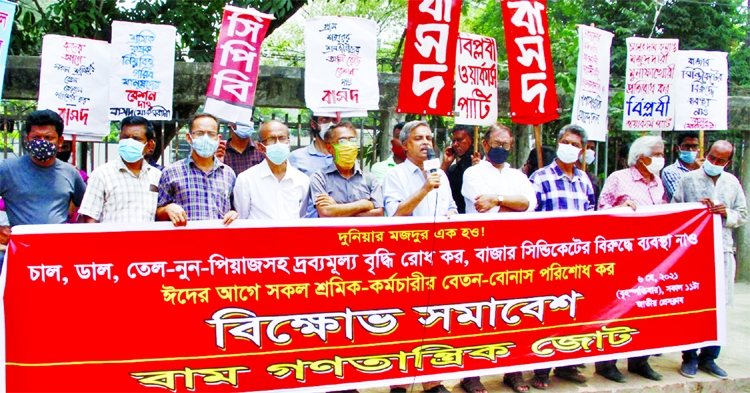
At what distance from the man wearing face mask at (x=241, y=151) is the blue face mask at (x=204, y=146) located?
1.25m

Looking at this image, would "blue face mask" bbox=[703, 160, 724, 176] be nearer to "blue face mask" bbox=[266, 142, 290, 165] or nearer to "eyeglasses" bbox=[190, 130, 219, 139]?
"blue face mask" bbox=[266, 142, 290, 165]

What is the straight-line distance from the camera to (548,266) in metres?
4.31

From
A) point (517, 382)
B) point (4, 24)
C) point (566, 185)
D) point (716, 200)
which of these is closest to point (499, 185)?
point (566, 185)

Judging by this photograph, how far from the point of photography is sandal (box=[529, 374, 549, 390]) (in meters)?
4.39

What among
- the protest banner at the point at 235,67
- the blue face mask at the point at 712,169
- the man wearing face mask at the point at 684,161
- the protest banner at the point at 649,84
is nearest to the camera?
the blue face mask at the point at 712,169

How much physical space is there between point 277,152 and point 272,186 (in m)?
0.22

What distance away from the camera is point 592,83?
6.01 metres

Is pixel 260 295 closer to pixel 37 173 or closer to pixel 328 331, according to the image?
pixel 328 331

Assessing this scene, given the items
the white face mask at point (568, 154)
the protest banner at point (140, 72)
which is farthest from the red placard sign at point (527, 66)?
the protest banner at point (140, 72)

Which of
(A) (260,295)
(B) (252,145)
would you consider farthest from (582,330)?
(B) (252,145)

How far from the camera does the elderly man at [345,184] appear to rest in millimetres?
4137

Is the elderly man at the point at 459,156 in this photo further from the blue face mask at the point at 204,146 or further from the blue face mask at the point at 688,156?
the blue face mask at the point at 204,146

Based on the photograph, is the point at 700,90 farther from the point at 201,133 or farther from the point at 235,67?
the point at 201,133

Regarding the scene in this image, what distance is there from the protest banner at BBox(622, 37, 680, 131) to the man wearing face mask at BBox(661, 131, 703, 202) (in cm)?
30
